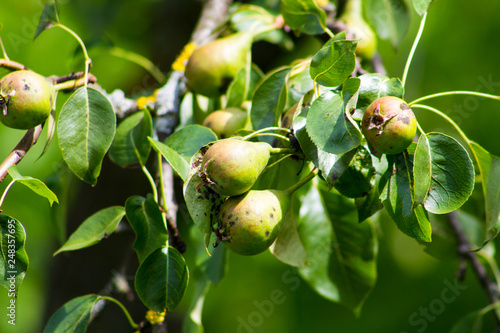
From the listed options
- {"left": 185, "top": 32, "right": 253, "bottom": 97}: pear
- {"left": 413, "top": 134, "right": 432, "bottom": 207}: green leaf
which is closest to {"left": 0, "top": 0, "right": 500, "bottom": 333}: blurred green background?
{"left": 185, "top": 32, "right": 253, "bottom": 97}: pear

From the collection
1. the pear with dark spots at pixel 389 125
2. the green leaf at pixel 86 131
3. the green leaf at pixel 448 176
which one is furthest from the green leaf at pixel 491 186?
the green leaf at pixel 86 131

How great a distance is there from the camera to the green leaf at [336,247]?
1.07 meters

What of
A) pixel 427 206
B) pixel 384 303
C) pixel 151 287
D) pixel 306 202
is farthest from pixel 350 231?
pixel 384 303

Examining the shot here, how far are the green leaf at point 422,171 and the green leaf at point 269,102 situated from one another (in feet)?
0.88

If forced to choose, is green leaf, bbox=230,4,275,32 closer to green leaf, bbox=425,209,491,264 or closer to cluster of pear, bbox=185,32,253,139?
cluster of pear, bbox=185,32,253,139

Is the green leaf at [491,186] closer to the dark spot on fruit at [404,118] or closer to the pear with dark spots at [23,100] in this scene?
the dark spot on fruit at [404,118]

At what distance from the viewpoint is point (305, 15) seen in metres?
0.96

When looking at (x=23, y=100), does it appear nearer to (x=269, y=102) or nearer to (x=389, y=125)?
(x=269, y=102)

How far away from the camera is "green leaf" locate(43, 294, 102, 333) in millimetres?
833

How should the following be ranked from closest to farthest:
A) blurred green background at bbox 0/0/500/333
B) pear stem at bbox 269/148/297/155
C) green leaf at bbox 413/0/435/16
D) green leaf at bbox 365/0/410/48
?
pear stem at bbox 269/148/297/155 → green leaf at bbox 413/0/435/16 → green leaf at bbox 365/0/410/48 → blurred green background at bbox 0/0/500/333

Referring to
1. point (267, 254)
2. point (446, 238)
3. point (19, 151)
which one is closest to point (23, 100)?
point (19, 151)

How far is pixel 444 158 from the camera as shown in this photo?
703 millimetres

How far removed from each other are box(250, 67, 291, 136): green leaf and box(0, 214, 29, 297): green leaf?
0.43 metres

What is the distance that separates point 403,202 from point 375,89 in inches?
7.3
